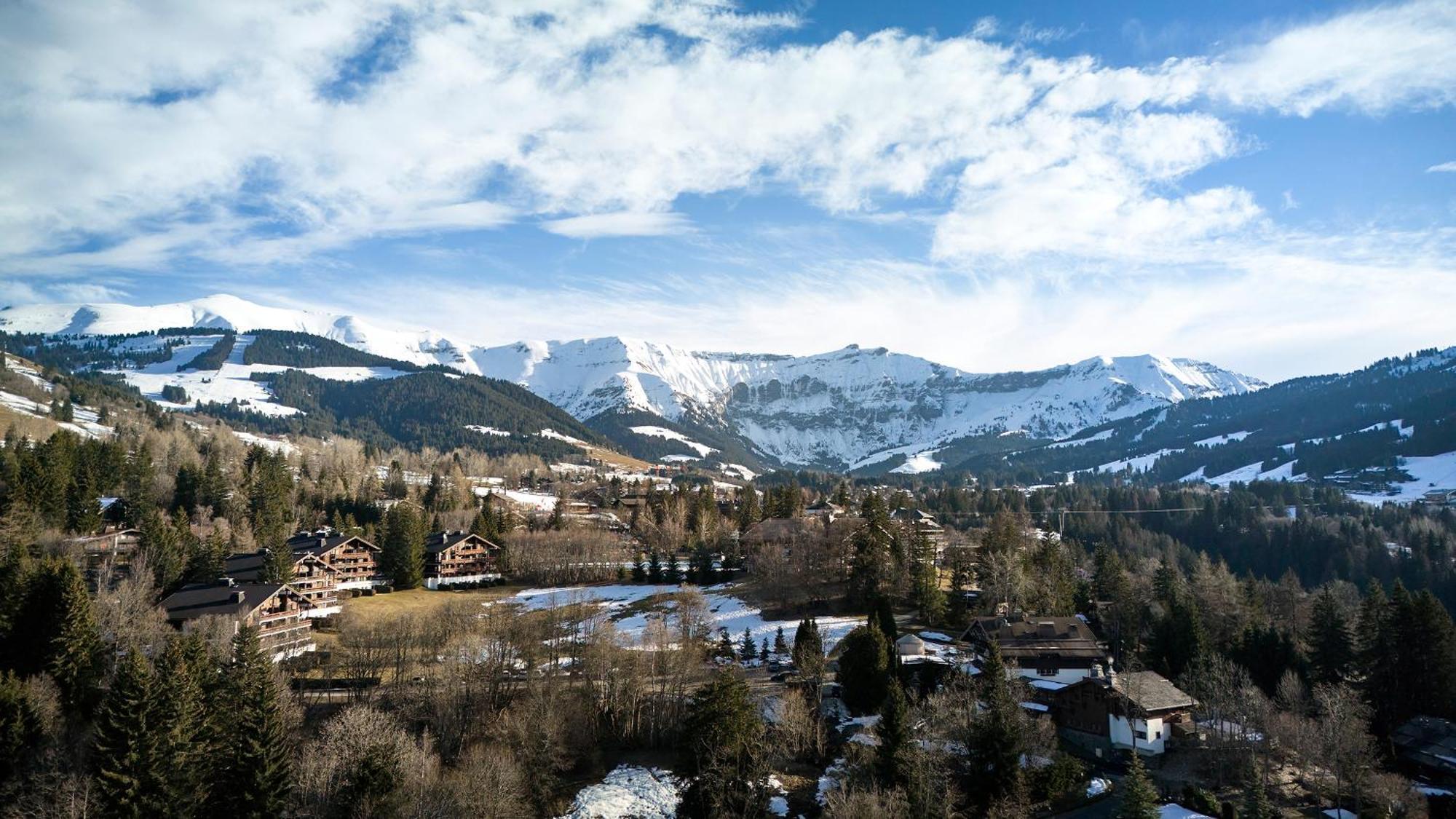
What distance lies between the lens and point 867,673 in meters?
56.9

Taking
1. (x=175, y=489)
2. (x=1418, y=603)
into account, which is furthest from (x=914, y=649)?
(x=175, y=489)

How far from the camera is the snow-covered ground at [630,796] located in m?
45.5

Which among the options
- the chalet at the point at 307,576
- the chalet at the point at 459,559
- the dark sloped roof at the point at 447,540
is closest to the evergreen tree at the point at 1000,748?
the chalet at the point at 307,576

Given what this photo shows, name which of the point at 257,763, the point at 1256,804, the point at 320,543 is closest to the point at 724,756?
the point at 257,763

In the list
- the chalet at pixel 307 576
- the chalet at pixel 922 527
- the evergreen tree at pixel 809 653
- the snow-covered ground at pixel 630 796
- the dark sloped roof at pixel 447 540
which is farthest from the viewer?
the dark sloped roof at pixel 447 540

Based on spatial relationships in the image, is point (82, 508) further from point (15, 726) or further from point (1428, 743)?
point (1428, 743)

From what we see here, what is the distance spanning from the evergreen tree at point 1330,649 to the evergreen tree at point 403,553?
288ft

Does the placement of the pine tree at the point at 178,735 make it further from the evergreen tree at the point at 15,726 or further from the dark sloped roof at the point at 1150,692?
the dark sloped roof at the point at 1150,692

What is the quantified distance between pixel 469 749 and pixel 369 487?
338 ft

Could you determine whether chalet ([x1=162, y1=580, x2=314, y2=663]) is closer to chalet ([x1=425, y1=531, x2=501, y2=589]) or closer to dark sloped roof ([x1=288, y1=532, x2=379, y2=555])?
dark sloped roof ([x1=288, y1=532, x2=379, y2=555])

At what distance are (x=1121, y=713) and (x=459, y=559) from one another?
76.6 metres

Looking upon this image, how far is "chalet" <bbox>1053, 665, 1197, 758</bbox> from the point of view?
52406 millimetres

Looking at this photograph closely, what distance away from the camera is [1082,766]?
49.2 meters

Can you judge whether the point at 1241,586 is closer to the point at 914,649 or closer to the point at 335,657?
the point at 914,649
